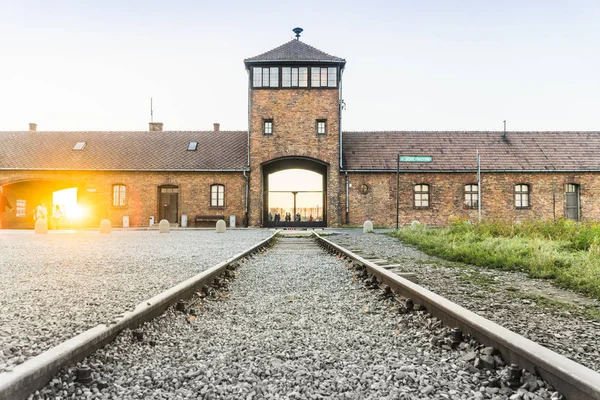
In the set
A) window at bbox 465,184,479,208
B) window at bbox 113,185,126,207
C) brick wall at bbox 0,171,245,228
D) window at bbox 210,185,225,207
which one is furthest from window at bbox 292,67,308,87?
window at bbox 113,185,126,207

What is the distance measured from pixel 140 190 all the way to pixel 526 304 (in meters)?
26.2

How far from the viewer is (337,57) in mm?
26844

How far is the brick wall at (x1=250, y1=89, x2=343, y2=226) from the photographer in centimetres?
2723

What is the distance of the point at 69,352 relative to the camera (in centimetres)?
267

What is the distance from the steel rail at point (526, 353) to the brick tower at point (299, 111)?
23146mm

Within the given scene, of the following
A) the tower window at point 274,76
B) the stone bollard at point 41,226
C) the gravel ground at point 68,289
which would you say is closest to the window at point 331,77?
the tower window at point 274,76

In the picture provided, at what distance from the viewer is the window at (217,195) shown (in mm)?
28047

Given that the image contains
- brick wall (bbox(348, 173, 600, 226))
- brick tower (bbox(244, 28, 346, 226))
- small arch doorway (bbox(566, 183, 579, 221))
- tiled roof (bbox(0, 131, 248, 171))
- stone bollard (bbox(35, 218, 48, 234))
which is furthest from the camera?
small arch doorway (bbox(566, 183, 579, 221))

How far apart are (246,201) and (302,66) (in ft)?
27.5

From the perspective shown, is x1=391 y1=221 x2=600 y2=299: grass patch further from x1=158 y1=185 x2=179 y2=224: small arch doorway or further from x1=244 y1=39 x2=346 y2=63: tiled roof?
x1=158 y1=185 x2=179 y2=224: small arch doorway

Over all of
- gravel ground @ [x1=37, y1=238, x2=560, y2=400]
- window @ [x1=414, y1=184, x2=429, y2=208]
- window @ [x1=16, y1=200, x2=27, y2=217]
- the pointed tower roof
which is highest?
the pointed tower roof

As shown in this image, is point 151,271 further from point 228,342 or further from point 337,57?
point 337,57

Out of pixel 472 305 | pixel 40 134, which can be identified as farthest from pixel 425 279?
pixel 40 134

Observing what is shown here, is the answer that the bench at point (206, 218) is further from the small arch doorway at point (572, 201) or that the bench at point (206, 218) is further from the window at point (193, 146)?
the small arch doorway at point (572, 201)
